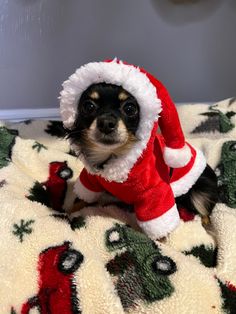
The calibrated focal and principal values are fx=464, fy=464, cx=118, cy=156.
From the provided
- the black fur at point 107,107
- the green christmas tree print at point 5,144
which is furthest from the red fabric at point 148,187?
the green christmas tree print at point 5,144

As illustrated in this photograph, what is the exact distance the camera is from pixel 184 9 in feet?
6.49

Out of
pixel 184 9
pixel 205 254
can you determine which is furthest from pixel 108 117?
pixel 184 9

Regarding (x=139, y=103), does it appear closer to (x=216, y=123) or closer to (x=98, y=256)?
(x=98, y=256)

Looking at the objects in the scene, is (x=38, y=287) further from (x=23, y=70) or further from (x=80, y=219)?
(x=23, y=70)

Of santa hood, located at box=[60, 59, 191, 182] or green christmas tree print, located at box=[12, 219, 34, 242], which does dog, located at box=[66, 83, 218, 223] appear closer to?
santa hood, located at box=[60, 59, 191, 182]

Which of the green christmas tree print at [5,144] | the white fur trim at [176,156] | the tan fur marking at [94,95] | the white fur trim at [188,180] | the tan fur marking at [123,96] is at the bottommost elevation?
the green christmas tree print at [5,144]

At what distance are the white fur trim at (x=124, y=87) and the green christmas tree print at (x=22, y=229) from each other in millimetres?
233

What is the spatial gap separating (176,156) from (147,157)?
77mm

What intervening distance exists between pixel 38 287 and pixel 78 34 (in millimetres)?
1193

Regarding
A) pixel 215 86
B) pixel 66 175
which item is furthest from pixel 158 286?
pixel 215 86

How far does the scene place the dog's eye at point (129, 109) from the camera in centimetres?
110

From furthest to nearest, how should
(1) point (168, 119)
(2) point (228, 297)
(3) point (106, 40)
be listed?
(3) point (106, 40), (1) point (168, 119), (2) point (228, 297)

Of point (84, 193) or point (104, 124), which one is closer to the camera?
point (104, 124)

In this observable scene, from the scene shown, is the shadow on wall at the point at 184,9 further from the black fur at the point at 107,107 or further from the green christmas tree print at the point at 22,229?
the green christmas tree print at the point at 22,229
